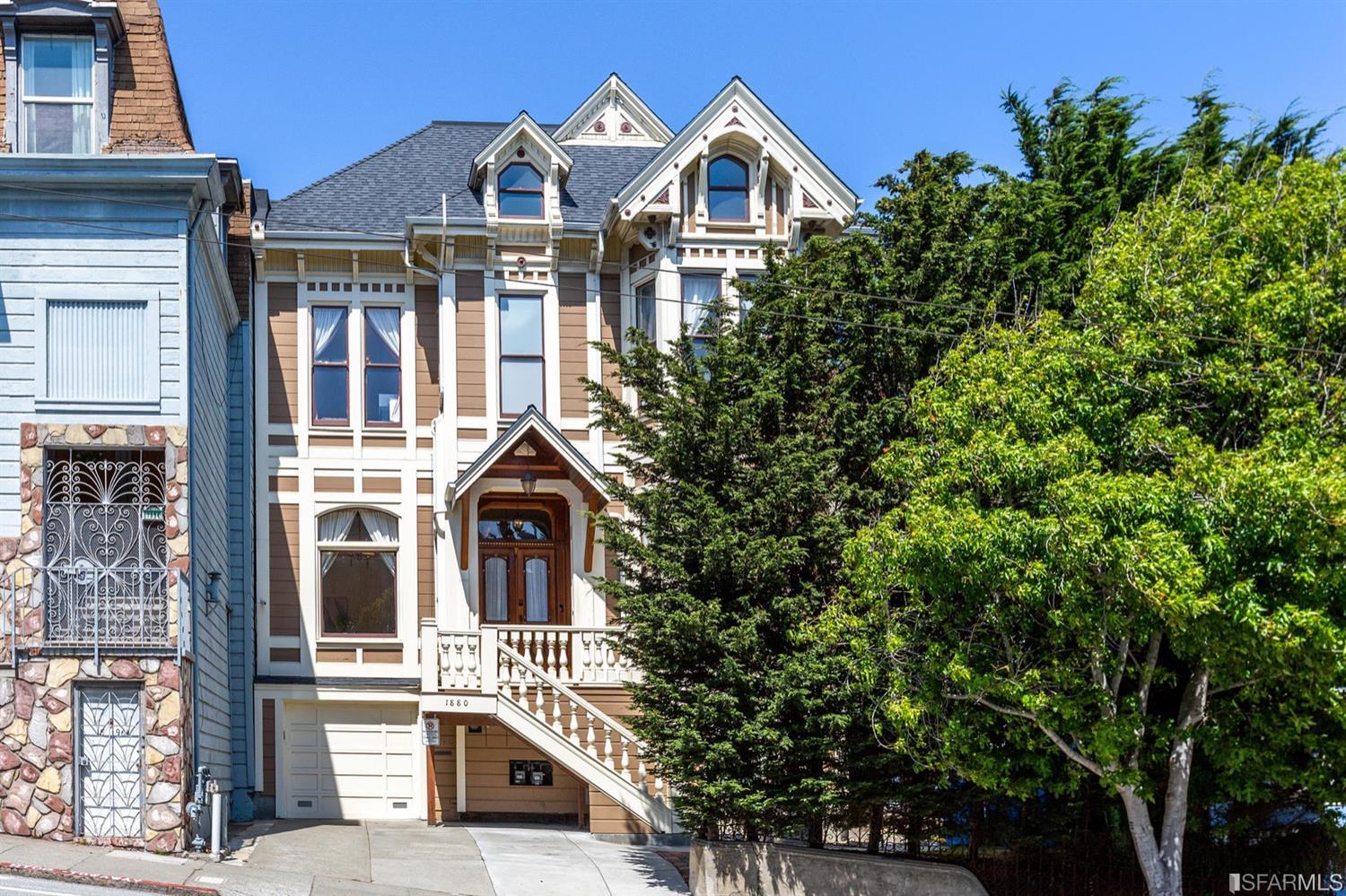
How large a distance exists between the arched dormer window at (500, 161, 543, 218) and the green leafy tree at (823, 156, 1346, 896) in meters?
10.7

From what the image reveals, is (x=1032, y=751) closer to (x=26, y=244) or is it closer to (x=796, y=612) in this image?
(x=796, y=612)

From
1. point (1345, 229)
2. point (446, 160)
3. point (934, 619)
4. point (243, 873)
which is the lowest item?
point (243, 873)

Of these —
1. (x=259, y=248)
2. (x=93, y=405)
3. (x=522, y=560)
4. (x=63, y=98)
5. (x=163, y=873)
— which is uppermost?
(x=63, y=98)

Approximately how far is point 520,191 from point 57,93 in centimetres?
797

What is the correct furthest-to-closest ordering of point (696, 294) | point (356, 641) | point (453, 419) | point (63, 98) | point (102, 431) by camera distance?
point (696, 294) → point (453, 419) → point (356, 641) → point (63, 98) → point (102, 431)

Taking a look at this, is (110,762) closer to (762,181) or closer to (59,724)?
(59,724)

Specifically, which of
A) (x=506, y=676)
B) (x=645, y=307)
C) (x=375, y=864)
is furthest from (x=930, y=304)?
(x=375, y=864)

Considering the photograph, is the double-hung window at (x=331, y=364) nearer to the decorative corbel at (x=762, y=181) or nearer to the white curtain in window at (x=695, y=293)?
the white curtain in window at (x=695, y=293)

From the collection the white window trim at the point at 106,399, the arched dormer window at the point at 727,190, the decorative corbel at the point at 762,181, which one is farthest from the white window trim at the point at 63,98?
the decorative corbel at the point at 762,181

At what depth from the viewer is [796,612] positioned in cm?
1836

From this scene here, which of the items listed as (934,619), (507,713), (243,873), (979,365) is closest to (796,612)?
(934,619)

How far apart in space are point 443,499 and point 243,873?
26.8 ft

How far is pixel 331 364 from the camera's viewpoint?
2528cm

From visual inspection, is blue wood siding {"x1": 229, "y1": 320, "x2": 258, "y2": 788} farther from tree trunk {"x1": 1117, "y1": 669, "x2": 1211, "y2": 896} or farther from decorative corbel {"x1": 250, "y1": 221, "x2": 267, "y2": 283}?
tree trunk {"x1": 1117, "y1": 669, "x2": 1211, "y2": 896}
